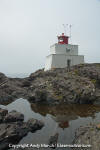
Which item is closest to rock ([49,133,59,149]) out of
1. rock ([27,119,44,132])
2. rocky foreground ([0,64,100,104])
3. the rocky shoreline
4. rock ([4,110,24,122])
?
the rocky shoreline

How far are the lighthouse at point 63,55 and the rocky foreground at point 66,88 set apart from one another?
3189 mm

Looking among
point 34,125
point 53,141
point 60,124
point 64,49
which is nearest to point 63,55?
point 64,49

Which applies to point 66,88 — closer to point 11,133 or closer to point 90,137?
point 11,133

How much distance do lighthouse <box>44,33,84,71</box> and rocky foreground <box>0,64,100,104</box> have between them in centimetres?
319

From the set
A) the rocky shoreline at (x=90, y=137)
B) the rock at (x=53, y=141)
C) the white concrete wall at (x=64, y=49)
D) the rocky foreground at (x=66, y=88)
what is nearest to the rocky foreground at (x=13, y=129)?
the rock at (x=53, y=141)

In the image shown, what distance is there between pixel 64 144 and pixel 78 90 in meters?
15.3

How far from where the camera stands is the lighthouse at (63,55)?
36.1m

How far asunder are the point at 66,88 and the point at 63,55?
36.1 feet

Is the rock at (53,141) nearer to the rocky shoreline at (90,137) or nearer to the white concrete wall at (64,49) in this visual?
the rocky shoreline at (90,137)

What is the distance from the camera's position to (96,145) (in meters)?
10.3

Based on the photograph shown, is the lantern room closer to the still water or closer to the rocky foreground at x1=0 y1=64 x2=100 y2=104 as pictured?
the rocky foreground at x1=0 y1=64 x2=100 y2=104

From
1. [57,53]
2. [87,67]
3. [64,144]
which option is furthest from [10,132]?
[57,53]

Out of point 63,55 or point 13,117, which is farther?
point 63,55

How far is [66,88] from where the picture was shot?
27.7 metres
